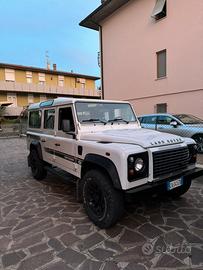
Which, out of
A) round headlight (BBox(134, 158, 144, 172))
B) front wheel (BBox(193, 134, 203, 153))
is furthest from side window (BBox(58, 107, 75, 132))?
front wheel (BBox(193, 134, 203, 153))

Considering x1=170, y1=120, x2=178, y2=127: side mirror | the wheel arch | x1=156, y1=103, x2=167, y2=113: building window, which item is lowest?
the wheel arch

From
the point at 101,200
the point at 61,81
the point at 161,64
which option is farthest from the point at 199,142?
the point at 61,81

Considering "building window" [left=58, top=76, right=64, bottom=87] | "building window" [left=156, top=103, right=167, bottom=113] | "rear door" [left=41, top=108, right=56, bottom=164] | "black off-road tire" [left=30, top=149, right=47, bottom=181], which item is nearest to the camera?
"rear door" [left=41, top=108, right=56, bottom=164]

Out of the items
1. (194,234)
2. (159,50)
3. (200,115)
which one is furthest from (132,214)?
(159,50)

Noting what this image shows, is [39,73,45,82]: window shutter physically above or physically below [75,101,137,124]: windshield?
above

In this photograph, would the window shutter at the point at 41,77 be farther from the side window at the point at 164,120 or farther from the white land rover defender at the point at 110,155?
the white land rover defender at the point at 110,155

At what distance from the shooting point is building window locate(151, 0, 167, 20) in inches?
508

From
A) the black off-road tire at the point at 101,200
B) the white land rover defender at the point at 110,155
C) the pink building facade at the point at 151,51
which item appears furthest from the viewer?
the pink building facade at the point at 151,51

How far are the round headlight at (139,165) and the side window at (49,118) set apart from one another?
2750mm

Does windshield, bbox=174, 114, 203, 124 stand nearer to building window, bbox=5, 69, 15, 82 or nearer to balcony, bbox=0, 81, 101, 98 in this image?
balcony, bbox=0, 81, 101, 98

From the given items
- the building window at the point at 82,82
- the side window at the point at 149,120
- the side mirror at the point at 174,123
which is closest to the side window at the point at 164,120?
the side window at the point at 149,120

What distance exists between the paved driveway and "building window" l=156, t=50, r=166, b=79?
10.1m

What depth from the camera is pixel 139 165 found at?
124 inches

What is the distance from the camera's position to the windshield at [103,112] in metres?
4.42
